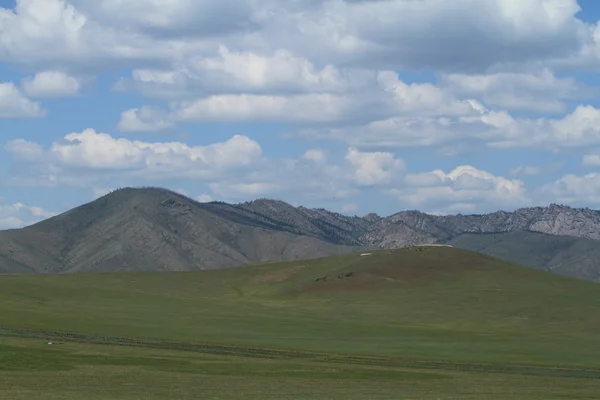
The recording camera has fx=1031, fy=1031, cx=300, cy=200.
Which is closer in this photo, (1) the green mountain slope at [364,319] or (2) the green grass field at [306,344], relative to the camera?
(2) the green grass field at [306,344]

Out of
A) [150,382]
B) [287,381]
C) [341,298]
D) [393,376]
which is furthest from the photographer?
[341,298]

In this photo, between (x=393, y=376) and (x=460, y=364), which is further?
(x=460, y=364)

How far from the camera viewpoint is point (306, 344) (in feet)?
378

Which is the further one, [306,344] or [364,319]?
[364,319]

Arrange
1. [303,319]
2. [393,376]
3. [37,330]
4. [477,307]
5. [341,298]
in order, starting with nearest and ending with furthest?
[393,376]
[37,330]
[303,319]
[477,307]
[341,298]

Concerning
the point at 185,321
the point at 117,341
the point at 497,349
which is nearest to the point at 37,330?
the point at 117,341

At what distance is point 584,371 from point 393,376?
973 inches

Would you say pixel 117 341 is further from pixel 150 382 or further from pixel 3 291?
pixel 3 291

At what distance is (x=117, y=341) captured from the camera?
104000 mm

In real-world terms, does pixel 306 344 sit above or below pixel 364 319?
below

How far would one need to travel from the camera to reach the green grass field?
219ft

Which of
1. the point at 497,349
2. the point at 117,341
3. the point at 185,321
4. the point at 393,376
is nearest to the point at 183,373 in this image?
the point at 393,376

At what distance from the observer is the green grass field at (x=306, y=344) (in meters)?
66.8

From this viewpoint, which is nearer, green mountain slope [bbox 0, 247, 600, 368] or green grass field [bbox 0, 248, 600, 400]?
green grass field [bbox 0, 248, 600, 400]
